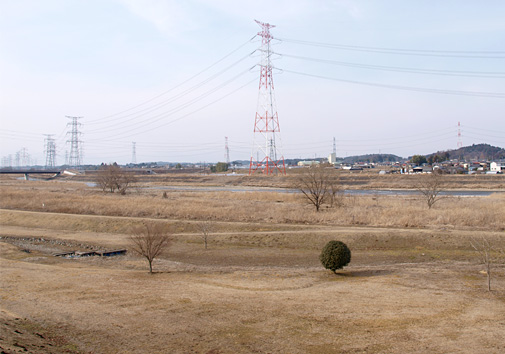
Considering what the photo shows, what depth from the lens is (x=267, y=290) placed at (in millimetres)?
19719

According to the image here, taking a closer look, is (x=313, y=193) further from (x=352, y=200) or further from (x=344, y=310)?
(x=344, y=310)

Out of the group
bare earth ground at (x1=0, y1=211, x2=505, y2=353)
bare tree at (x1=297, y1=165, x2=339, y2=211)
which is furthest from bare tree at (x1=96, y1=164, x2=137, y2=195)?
bare earth ground at (x1=0, y1=211, x2=505, y2=353)

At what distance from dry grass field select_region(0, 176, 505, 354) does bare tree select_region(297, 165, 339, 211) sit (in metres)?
6.71

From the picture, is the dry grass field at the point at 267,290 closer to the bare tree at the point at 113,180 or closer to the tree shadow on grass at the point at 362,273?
the tree shadow on grass at the point at 362,273

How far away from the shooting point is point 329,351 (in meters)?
11.9

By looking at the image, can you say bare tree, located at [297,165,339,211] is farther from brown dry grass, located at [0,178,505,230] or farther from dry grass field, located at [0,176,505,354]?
dry grass field, located at [0,176,505,354]

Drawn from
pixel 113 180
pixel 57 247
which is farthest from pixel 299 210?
pixel 113 180

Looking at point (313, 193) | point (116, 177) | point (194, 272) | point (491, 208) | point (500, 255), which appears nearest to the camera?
point (194, 272)

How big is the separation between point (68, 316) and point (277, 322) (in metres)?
7.61

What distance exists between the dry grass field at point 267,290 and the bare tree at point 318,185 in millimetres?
6712

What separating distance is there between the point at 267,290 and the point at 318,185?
34.5m

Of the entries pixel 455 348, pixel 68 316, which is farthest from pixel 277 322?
pixel 68 316

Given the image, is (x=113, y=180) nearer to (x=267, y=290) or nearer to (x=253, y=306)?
(x=267, y=290)

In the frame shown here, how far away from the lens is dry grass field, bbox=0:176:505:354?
12727 mm
